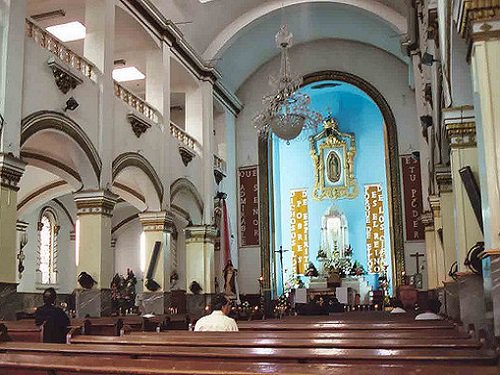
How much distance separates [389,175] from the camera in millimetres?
19219

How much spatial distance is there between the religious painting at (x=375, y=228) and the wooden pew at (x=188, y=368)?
60.0 ft

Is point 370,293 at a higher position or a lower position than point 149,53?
lower

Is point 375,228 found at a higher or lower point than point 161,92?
lower

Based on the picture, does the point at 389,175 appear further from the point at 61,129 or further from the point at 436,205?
the point at 61,129

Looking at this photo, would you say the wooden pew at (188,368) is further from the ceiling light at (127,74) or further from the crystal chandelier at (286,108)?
the ceiling light at (127,74)

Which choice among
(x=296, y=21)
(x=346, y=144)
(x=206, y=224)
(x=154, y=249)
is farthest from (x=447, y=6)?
(x=346, y=144)

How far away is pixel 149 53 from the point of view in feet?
49.7

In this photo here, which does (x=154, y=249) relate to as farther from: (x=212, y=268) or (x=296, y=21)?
(x=296, y=21)

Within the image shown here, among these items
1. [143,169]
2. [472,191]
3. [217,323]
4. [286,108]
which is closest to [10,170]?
[217,323]

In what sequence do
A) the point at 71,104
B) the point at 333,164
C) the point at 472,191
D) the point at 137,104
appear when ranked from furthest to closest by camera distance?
1. the point at 333,164
2. the point at 137,104
3. the point at 71,104
4. the point at 472,191

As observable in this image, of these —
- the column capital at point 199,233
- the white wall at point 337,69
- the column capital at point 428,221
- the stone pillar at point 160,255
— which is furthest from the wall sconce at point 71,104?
the white wall at point 337,69

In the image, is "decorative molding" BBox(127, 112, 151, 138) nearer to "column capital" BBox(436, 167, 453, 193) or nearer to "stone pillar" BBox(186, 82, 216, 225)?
"stone pillar" BBox(186, 82, 216, 225)

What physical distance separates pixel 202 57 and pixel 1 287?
34.2ft

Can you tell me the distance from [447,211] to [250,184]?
34.8 ft
